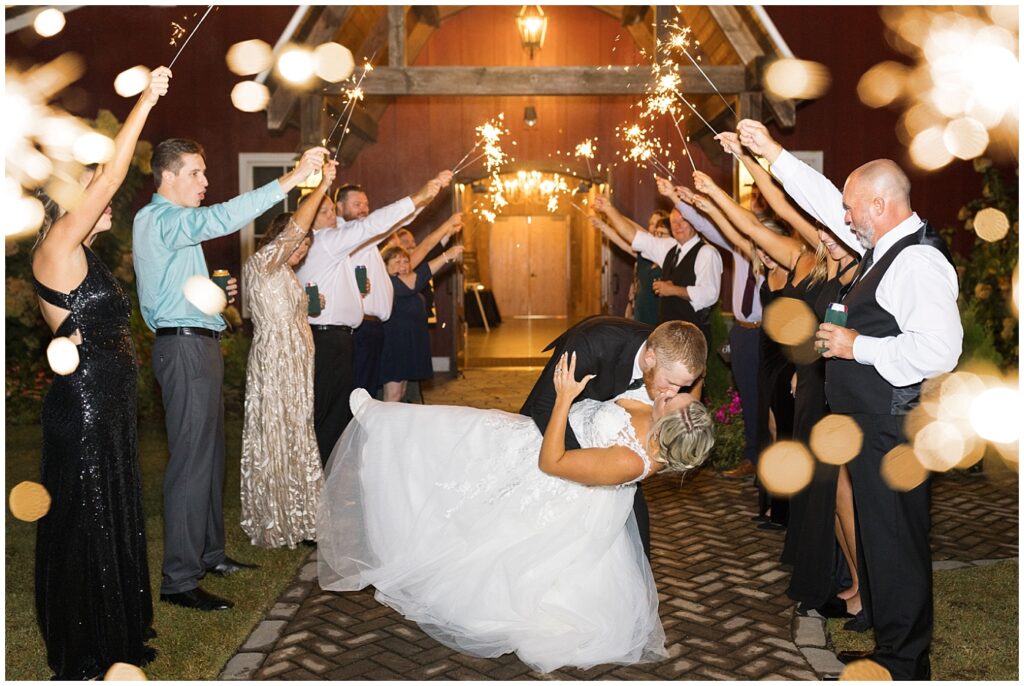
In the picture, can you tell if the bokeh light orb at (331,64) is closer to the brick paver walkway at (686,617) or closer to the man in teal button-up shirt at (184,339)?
the man in teal button-up shirt at (184,339)

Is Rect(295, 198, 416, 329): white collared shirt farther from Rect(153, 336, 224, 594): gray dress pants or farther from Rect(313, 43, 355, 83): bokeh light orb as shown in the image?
Rect(313, 43, 355, 83): bokeh light orb

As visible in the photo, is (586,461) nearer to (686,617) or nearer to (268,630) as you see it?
(686,617)

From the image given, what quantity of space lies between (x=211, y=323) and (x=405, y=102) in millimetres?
9472

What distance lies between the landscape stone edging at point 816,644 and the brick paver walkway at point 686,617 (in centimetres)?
3

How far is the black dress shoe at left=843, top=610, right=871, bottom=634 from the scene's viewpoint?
4.13 m

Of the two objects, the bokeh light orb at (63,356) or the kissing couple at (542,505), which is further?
the kissing couple at (542,505)

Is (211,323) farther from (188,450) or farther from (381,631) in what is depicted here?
(381,631)

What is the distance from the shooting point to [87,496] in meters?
3.37

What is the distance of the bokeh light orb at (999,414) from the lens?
7.69m

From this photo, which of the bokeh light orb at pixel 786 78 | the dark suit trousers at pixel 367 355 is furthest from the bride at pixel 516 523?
the bokeh light orb at pixel 786 78

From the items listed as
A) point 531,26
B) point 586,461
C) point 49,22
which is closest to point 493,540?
point 586,461

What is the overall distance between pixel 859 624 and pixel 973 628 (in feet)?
1.67

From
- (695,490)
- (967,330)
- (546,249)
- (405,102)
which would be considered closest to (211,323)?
(695,490)

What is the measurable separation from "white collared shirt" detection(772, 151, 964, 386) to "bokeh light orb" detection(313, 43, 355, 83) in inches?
280
